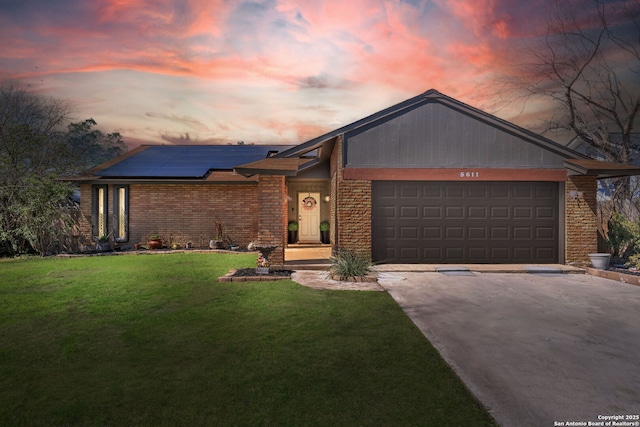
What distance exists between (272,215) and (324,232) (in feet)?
26.0

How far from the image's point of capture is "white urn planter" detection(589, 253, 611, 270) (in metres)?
10.1

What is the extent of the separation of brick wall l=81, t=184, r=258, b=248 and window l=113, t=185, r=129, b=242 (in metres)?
0.16

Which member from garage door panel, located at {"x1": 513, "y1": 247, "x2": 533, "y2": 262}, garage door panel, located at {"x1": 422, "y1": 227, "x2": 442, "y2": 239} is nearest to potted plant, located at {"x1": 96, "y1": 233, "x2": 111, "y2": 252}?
garage door panel, located at {"x1": 422, "y1": 227, "x2": 442, "y2": 239}

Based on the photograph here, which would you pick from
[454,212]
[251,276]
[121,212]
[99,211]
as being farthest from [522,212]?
[99,211]

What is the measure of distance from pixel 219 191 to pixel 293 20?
7.88m

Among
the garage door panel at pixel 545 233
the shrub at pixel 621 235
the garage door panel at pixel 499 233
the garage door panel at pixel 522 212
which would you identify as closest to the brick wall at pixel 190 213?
the garage door panel at pixel 499 233

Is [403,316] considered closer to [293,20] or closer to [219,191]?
[219,191]

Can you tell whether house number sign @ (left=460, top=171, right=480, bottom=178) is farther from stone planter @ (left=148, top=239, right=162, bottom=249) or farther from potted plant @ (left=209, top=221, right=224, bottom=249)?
stone planter @ (left=148, top=239, right=162, bottom=249)

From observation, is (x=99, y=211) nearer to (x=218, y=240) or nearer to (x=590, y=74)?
(x=218, y=240)

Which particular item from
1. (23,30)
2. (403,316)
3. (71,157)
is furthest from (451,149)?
(23,30)

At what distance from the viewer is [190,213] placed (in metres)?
15.5

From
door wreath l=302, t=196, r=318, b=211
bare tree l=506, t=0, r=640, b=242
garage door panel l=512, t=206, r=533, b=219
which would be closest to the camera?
garage door panel l=512, t=206, r=533, b=219

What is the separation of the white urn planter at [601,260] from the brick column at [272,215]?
8.91 metres

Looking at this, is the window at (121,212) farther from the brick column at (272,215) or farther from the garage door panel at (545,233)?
the garage door panel at (545,233)
